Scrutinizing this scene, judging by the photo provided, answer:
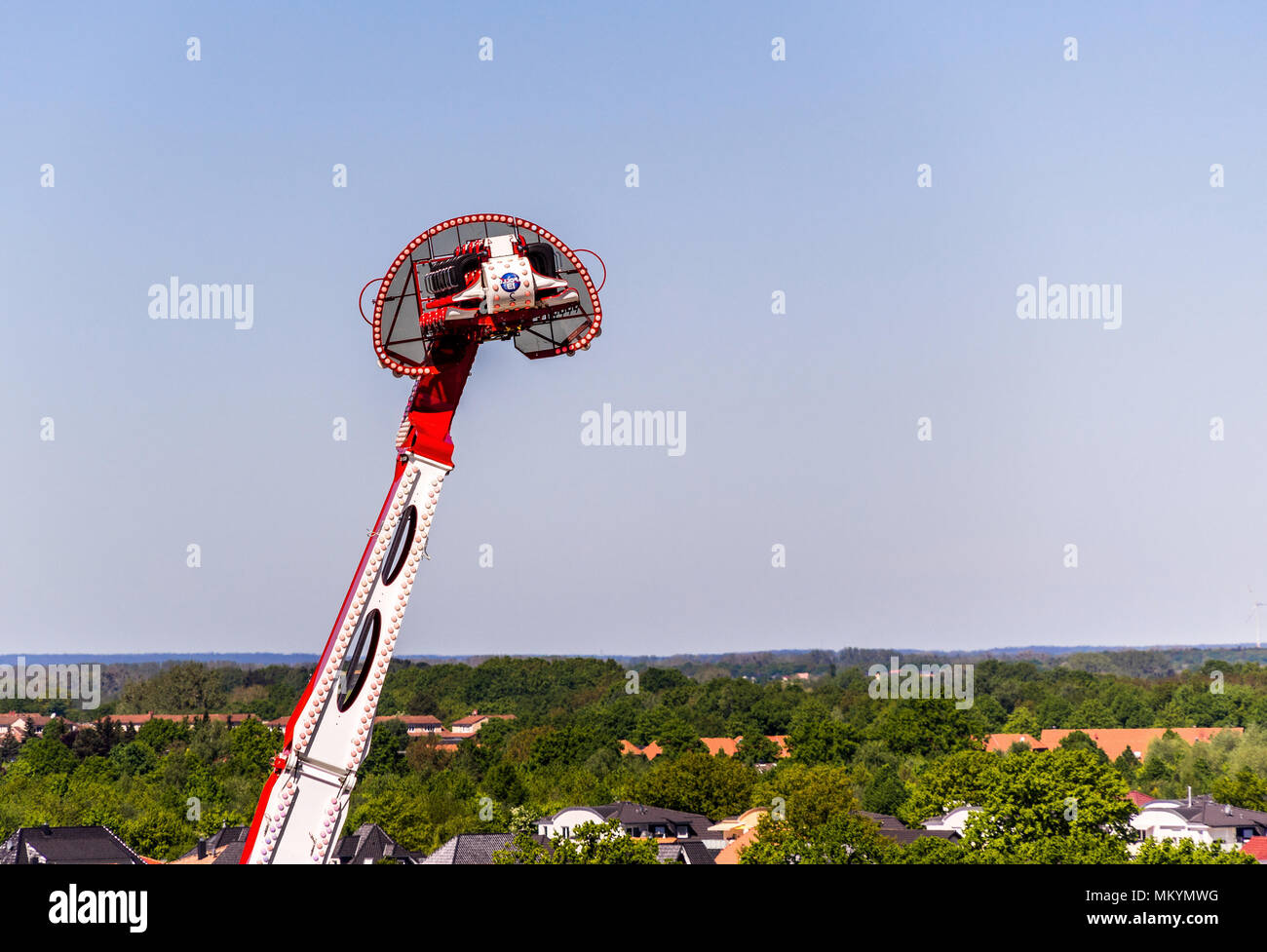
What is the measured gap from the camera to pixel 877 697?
186 meters

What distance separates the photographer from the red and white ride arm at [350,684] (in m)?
17.3

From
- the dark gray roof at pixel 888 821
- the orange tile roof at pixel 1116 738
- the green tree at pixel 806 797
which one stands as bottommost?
the orange tile roof at pixel 1116 738

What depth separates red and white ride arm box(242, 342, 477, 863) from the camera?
17297mm

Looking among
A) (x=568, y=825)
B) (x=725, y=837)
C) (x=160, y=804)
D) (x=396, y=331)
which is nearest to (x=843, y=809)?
(x=725, y=837)

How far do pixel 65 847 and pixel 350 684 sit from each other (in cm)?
5481

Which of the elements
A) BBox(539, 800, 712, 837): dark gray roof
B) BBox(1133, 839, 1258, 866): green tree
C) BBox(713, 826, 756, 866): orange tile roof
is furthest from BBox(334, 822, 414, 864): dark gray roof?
BBox(1133, 839, 1258, 866): green tree

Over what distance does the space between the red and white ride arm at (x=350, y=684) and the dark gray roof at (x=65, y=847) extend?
2029 inches

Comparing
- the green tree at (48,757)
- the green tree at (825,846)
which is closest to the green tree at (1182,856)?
the green tree at (825,846)

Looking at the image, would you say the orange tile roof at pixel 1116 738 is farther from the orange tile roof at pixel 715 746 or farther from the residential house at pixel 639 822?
the residential house at pixel 639 822

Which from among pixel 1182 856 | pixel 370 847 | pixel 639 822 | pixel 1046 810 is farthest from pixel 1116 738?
pixel 1182 856
